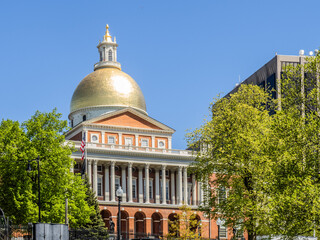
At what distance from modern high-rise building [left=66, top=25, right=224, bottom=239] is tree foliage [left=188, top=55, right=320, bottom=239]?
46703mm

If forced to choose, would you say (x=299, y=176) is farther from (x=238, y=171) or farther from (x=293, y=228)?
(x=238, y=171)

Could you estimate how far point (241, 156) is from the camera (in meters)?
59.6

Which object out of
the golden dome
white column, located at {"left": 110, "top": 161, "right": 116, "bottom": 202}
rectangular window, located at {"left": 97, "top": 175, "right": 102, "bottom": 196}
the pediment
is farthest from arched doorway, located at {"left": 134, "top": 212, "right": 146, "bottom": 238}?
the golden dome

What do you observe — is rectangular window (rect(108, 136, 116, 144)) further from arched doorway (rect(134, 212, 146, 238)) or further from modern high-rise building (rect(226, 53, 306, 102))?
modern high-rise building (rect(226, 53, 306, 102))

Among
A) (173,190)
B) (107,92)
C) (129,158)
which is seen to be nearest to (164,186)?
(173,190)

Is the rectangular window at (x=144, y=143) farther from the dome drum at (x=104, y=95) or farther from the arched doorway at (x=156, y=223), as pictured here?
the arched doorway at (x=156, y=223)

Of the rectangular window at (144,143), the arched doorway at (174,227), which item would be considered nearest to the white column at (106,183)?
the rectangular window at (144,143)

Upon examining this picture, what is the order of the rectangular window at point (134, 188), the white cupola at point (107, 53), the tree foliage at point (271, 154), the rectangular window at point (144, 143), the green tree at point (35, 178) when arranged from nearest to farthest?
the tree foliage at point (271, 154), the green tree at point (35, 178), the rectangular window at point (134, 188), the rectangular window at point (144, 143), the white cupola at point (107, 53)

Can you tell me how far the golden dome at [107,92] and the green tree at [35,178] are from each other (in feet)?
153

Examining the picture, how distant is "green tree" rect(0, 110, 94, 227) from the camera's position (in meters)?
71.1

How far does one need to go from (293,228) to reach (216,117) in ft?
58.5

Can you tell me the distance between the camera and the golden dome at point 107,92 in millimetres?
121500

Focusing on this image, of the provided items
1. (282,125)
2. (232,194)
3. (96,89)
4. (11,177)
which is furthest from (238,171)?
(96,89)

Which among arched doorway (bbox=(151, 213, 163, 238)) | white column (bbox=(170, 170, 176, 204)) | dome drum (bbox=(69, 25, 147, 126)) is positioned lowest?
arched doorway (bbox=(151, 213, 163, 238))
